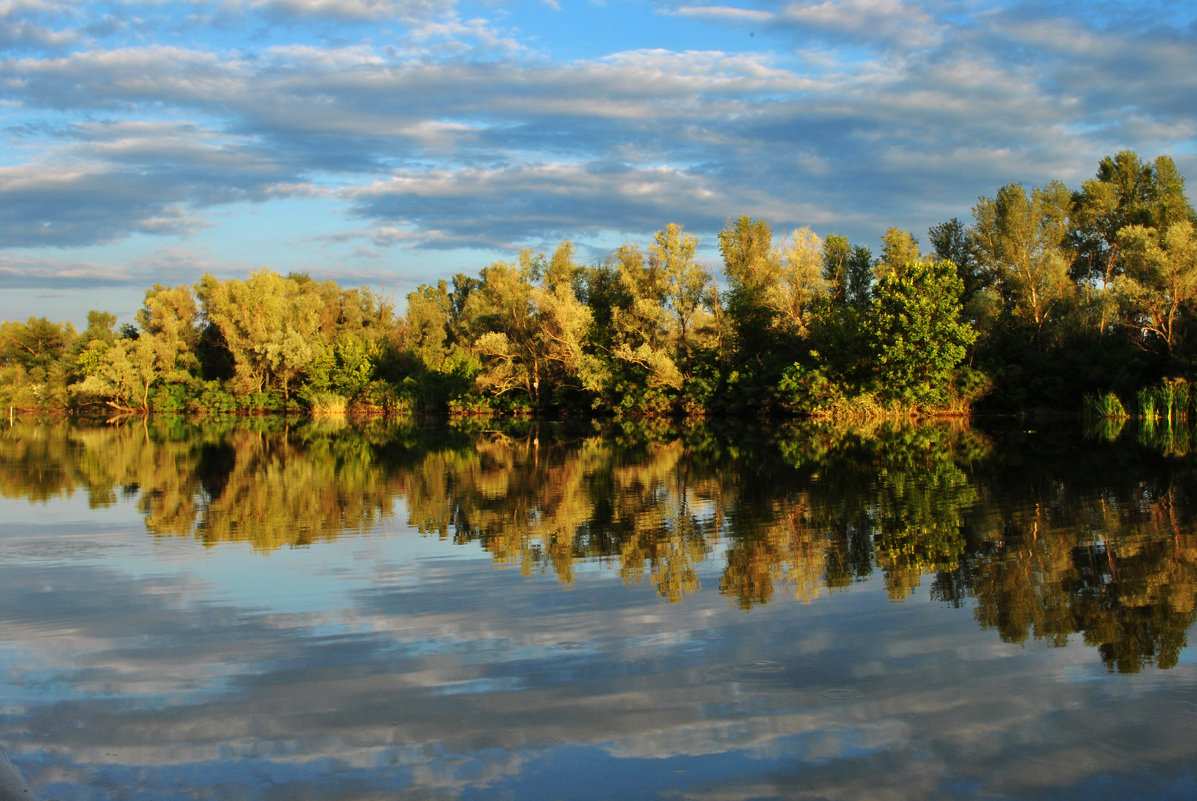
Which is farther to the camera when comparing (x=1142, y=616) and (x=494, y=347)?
(x=494, y=347)

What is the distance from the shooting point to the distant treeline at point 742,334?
41.8 meters

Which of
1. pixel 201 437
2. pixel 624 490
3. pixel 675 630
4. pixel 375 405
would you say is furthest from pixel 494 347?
pixel 675 630

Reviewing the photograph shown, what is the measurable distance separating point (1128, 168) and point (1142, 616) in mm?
54343

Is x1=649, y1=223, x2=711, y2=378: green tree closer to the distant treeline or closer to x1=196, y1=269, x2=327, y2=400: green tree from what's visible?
the distant treeline

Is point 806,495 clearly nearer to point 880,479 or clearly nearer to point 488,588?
point 880,479

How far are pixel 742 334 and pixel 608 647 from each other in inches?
1801

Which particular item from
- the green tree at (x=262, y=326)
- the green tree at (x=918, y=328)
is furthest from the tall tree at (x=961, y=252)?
the green tree at (x=262, y=326)

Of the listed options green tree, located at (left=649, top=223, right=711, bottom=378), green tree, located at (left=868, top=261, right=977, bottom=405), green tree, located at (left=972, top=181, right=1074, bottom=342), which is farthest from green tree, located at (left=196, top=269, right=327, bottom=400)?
Result: green tree, located at (left=972, top=181, right=1074, bottom=342)

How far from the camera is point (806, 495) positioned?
15320 millimetres

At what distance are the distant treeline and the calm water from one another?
28.9m

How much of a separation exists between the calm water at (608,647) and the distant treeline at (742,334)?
28.9 metres

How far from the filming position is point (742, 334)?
51375 millimetres

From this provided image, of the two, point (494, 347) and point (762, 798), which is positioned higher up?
point (494, 347)

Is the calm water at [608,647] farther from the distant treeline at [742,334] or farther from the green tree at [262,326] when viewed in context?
the green tree at [262,326]
